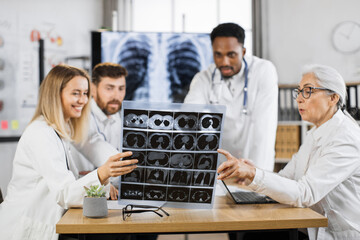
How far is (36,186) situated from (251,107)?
5.08 feet

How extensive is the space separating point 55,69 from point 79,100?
0.54 ft

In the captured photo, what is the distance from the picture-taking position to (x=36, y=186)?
1640mm

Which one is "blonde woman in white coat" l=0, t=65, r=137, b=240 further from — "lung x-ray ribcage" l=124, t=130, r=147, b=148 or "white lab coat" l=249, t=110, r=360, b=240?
"white lab coat" l=249, t=110, r=360, b=240

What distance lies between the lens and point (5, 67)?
164 inches

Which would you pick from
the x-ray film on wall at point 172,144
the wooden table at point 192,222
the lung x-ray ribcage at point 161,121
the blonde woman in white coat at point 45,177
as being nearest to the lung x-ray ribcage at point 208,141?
the x-ray film on wall at point 172,144

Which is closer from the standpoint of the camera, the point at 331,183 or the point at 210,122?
the point at 210,122

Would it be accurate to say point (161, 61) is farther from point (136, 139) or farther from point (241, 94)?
point (136, 139)

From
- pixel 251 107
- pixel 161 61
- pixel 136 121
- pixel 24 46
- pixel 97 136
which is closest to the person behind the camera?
pixel 136 121

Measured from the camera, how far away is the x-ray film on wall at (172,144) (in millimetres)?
1355

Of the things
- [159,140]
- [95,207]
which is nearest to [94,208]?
[95,207]

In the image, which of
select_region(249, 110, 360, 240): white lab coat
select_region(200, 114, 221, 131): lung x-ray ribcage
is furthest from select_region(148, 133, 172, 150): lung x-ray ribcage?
select_region(249, 110, 360, 240): white lab coat

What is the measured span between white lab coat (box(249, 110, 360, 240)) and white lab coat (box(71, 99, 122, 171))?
104cm

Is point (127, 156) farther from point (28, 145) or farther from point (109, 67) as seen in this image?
point (109, 67)

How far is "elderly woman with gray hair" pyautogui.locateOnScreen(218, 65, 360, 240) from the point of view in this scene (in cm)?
147
